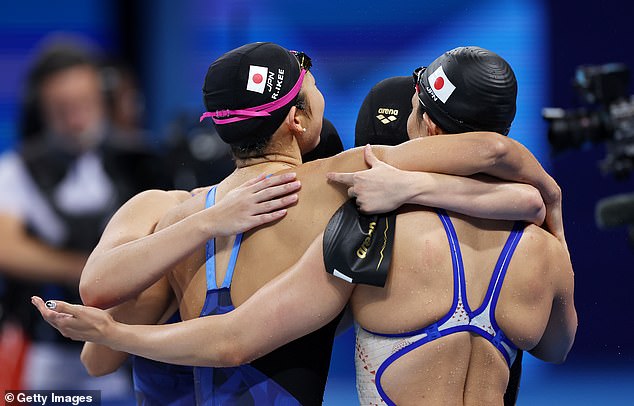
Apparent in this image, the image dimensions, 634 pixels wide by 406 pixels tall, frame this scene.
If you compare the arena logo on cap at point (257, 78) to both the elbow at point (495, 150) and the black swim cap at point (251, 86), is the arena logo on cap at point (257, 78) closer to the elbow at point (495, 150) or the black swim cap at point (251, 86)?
the black swim cap at point (251, 86)

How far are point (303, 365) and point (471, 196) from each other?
796 mm

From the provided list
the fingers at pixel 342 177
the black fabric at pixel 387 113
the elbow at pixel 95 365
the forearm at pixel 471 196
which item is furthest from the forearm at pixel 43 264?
the forearm at pixel 471 196

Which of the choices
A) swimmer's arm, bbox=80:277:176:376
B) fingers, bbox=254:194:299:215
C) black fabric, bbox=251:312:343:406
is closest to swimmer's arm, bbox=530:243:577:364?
black fabric, bbox=251:312:343:406

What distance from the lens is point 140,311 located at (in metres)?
3.30

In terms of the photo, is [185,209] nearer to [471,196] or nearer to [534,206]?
[471,196]

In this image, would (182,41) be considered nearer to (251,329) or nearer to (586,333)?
(586,333)

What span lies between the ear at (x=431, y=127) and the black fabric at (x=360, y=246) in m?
0.33

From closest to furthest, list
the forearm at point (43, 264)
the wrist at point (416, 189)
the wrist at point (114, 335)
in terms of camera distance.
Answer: the wrist at point (416, 189) < the wrist at point (114, 335) < the forearm at point (43, 264)

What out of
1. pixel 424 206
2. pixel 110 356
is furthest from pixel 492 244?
pixel 110 356

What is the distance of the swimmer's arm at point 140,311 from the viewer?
10.8 ft

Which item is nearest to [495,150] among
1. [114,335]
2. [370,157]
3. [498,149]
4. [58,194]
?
[498,149]

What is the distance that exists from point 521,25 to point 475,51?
5005 mm

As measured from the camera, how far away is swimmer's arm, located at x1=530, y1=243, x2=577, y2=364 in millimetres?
2945

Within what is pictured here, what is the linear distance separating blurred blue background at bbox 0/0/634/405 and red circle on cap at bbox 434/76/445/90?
3.41 meters
